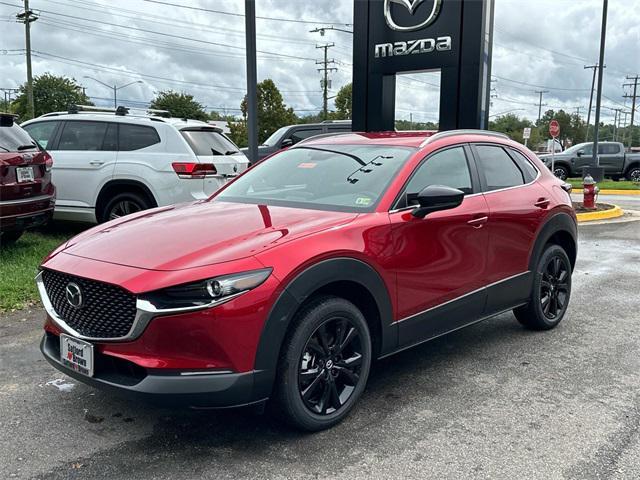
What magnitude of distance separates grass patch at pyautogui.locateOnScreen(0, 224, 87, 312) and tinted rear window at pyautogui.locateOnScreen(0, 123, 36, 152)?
1.27 meters

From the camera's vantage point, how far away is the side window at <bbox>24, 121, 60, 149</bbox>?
856cm

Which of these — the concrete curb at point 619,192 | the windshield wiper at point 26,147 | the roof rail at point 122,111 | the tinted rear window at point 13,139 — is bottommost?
the concrete curb at point 619,192

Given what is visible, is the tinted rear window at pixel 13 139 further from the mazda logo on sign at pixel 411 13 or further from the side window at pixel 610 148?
the side window at pixel 610 148

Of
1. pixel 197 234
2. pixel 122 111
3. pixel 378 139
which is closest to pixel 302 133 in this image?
pixel 122 111

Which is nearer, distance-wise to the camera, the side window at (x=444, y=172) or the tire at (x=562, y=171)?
the side window at (x=444, y=172)

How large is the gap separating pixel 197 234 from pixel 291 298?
67 cm

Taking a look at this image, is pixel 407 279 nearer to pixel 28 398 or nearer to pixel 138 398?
pixel 138 398

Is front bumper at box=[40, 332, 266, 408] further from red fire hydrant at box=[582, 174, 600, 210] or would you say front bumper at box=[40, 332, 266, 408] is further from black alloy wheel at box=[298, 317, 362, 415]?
red fire hydrant at box=[582, 174, 600, 210]

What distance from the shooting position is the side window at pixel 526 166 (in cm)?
503

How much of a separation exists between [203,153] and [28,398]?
460 centimetres

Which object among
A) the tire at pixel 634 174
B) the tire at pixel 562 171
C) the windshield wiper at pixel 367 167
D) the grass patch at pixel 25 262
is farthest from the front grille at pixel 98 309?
the tire at pixel 634 174

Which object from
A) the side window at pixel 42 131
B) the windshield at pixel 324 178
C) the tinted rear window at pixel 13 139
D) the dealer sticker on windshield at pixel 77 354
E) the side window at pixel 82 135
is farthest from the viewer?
the side window at pixel 42 131

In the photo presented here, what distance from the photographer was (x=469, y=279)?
164 inches

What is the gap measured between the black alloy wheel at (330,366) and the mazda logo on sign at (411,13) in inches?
311
